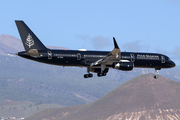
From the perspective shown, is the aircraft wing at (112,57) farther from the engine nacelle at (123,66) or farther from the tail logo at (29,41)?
the tail logo at (29,41)

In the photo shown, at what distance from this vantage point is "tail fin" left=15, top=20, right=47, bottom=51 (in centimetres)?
6912

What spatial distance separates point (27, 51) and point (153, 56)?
2631cm

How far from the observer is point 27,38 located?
69.7 meters

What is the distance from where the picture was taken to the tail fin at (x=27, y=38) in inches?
2721

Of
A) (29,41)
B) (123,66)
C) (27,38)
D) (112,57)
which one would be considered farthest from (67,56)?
(123,66)

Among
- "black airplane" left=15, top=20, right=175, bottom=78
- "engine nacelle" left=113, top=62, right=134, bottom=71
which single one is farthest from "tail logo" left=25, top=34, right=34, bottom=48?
"engine nacelle" left=113, top=62, right=134, bottom=71

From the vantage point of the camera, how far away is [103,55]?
2899 inches

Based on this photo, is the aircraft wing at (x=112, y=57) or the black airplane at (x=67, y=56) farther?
the black airplane at (x=67, y=56)

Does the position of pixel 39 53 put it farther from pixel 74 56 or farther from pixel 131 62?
pixel 131 62

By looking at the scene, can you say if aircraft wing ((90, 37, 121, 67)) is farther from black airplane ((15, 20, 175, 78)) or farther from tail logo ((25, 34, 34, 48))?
tail logo ((25, 34, 34, 48))

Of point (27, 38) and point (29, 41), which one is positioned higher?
point (27, 38)

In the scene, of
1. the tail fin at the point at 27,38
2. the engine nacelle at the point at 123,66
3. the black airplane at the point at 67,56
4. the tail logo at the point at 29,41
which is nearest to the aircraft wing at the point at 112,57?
the black airplane at the point at 67,56

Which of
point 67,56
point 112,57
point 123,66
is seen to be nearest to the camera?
point 112,57

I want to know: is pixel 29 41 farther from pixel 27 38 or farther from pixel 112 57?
pixel 112 57
